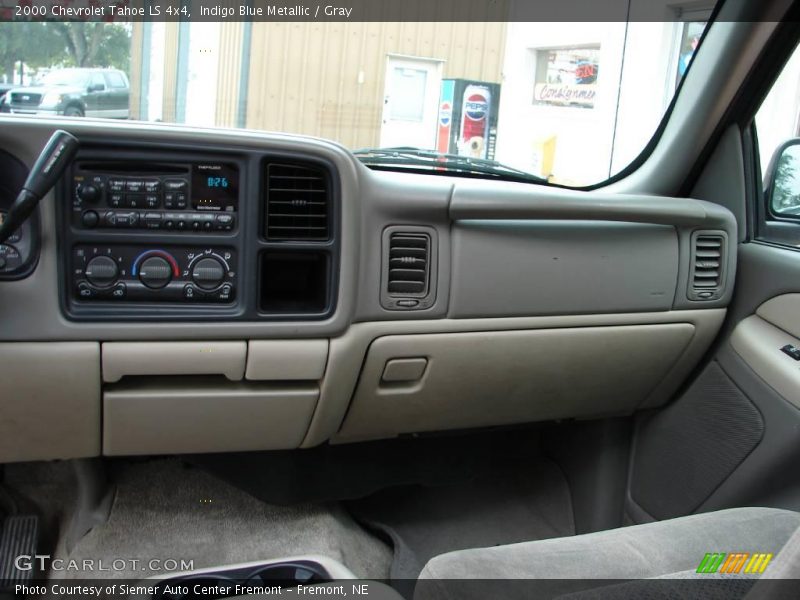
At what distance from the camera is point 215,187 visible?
183 centimetres

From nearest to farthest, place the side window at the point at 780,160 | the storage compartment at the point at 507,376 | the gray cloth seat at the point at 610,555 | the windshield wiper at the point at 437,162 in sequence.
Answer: the gray cloth seat at the point at 610,555 < the storage compartment at the point at 507,376 < the windshield wiper at the point at 437,162 < the side window at the point at 780,160

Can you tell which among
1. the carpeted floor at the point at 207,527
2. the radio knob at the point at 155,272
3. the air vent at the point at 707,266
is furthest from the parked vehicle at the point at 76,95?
the air vent at the point at 707,266

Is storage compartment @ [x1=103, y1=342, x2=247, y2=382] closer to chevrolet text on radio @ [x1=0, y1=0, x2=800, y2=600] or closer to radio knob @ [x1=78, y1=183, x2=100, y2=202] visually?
chevrolet text on radio @ [x1=0, y1=0, x2=800, y2=600]

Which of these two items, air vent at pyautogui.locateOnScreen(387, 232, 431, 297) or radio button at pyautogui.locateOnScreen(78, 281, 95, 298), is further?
air vent at pyautogui.locateOnScreen(387, 232, 431, 297)

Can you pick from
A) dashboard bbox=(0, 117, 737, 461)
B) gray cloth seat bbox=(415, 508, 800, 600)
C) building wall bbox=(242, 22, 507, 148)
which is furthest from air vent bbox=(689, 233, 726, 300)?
gray cloth seat bbox=(415, 508, 800, 600)

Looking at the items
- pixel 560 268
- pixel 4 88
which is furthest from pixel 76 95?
pixel 560 268

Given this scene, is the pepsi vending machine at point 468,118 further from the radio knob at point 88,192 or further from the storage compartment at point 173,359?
the radio knob at point 88,192

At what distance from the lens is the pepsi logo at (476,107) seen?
2389mm

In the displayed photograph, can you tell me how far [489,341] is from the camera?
217 centimetres

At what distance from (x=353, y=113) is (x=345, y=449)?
3.77 feet

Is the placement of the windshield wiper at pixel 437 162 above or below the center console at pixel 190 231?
above

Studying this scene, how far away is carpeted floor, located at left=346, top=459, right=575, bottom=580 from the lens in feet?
9.02

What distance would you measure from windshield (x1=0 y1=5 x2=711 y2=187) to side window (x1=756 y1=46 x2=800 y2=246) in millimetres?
329

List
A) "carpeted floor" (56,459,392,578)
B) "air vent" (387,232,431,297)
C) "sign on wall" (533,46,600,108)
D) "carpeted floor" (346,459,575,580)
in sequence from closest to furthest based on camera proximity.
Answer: "air vent" (387,232,431,297) → "carpeted floor" (56,459,392,578) → "sign on wall" (533,46,600,108) → "carpeted floor" (346,459,575,580)
